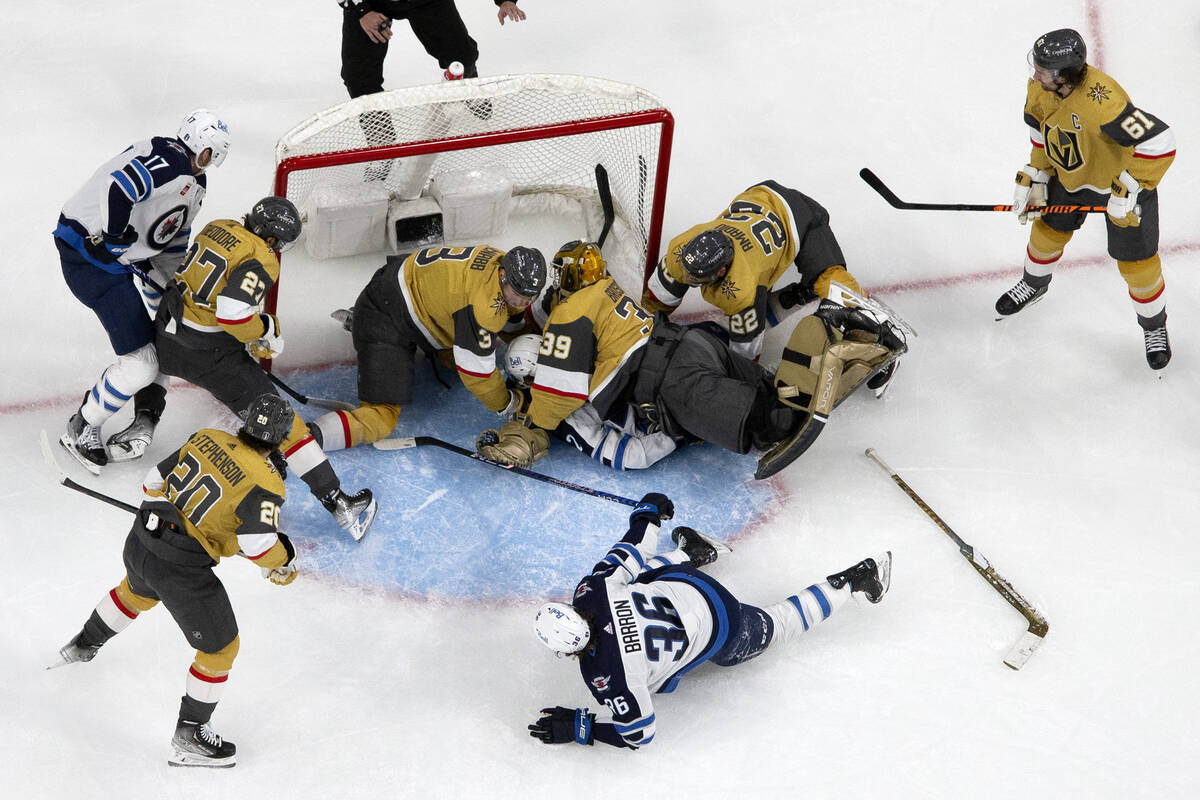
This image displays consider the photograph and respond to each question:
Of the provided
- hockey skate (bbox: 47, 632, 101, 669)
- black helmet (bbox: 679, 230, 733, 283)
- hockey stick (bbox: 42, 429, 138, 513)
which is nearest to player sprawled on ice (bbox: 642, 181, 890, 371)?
black helmet (bbox: 679, 230, 733, 283)

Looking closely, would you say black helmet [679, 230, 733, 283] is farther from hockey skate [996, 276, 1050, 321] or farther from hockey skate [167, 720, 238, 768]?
hockey skate [167, 720, 238, 768]

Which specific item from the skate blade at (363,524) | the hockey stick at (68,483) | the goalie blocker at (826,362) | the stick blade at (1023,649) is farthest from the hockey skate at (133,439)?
the stick blade at (1023,649)

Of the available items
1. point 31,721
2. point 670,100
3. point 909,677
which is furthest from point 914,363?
point 31,721

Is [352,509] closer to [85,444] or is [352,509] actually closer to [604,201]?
[85,444]

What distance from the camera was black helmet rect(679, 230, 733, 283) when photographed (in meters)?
4.21

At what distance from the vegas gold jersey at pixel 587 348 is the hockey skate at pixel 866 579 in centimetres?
94

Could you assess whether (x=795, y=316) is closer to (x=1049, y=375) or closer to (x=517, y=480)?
(x=1049, y=375)

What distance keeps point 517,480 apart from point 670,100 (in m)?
2.13

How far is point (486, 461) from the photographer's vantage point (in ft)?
→ 14.1

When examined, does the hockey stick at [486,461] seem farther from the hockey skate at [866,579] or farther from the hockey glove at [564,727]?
the hockey glove at [564,727]

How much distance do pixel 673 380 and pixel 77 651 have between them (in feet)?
6.48

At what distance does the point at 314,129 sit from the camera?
4008mm

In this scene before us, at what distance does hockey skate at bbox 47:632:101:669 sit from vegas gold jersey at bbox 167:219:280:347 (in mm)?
996

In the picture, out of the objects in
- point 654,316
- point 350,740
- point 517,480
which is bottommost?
point 350,740
